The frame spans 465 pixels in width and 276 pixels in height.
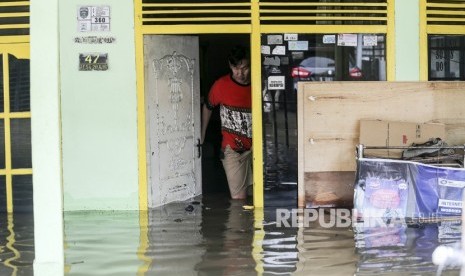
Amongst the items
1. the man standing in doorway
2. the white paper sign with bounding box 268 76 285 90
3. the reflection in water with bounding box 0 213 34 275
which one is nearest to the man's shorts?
the man standing in doorway

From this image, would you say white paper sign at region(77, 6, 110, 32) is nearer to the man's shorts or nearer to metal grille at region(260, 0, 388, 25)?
metal grille at region(260, 0, 388, 25)

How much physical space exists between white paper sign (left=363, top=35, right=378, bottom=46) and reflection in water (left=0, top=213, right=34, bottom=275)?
406 centimetres

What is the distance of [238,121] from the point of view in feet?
33.3

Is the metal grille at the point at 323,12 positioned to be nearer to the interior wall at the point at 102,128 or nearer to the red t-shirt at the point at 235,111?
the red t-shirt at the point at 235,111

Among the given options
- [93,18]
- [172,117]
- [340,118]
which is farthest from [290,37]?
[93,18]

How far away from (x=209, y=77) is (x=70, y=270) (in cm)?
855

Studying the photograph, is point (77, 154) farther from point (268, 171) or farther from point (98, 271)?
point (98, 271)

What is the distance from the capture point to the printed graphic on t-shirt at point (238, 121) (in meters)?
10.1

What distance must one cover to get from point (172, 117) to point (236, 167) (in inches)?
39.4

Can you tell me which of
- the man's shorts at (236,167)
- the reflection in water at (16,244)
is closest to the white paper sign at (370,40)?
the man's shorts at (236,167)

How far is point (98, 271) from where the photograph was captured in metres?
6.68

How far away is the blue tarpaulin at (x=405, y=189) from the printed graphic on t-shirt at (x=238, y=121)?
213 centimetres

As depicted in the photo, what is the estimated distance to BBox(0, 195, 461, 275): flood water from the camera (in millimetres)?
6723

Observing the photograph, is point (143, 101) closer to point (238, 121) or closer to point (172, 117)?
point (172, 117)
